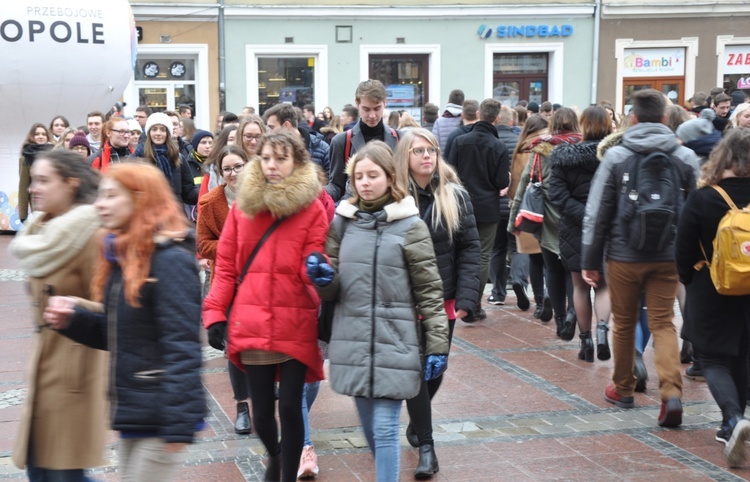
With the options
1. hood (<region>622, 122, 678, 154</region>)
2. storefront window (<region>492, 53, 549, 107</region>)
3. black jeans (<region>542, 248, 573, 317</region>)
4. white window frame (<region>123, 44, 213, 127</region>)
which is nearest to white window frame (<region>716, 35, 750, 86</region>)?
storefront window (<region>492, 53, 549, 107</region>)

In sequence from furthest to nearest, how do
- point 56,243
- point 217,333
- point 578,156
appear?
point 578,156 < point 217,333 < point 56,243

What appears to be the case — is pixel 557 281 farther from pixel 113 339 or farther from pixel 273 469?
pixel 113 339

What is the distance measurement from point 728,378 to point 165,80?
62.3 feet

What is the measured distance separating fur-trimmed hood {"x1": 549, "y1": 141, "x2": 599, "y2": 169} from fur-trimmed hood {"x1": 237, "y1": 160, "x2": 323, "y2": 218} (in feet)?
11.9

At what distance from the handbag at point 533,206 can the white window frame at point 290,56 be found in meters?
14.7

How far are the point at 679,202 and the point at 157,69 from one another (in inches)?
721

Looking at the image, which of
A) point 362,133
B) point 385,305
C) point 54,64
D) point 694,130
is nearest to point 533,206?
point 694,130

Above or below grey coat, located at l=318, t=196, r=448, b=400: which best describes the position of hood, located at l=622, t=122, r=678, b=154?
above

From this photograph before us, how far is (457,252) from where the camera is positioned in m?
5.71

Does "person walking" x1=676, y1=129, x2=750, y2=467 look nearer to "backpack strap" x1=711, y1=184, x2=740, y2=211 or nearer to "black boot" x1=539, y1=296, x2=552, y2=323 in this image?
"backpack strap" x1=711, y1=184, x2=740, y2=211

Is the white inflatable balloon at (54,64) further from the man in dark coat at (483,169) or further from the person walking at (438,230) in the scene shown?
the person walking at (438,230)

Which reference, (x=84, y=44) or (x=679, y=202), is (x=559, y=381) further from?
(x=84, y=44)

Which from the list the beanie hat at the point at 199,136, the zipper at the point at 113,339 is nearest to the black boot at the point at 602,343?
the beanie hat at the point at 199,136

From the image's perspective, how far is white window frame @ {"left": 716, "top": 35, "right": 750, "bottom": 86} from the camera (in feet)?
81.7
